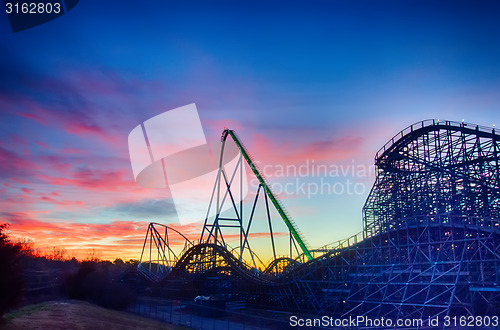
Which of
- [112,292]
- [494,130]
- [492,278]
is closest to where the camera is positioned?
[492,278]

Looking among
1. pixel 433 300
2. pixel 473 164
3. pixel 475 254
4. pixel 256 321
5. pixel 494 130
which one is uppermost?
pixel 494 130

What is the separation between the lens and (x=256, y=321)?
80.3 feet

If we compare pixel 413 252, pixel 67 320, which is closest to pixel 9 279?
pixel 67 320

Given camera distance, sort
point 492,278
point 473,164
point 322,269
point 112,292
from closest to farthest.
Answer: point 492,278 < point 473,164 < point 322,269 < point 112,292

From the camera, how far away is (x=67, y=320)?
19516 millimetres

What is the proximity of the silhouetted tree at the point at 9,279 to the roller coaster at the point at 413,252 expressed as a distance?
54.7ft

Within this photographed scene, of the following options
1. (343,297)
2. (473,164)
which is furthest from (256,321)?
(473,164)

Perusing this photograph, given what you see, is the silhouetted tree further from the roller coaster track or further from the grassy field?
the roller coaster track

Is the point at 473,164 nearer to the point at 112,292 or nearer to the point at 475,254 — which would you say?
the point at 475,254

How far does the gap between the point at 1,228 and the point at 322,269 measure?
19.9 metres

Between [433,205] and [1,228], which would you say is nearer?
[1,228]

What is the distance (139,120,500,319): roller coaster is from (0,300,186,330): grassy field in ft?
35.8

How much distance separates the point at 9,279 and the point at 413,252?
20166 mm

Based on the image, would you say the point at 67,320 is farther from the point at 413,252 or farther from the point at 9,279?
the point at 413,252
